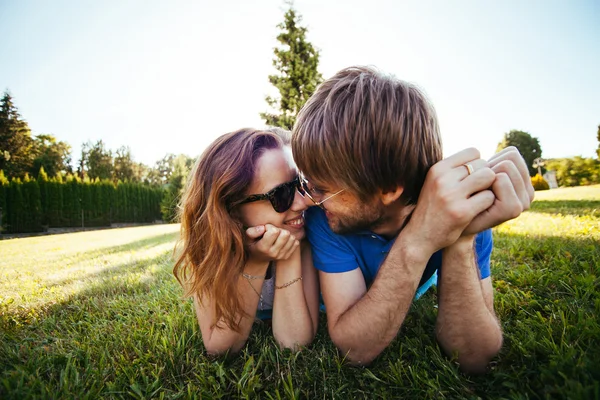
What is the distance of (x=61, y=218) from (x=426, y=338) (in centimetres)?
3176

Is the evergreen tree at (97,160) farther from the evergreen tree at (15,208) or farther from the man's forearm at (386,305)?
the man's forearm at (386,305)

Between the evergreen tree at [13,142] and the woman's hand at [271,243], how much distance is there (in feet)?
144

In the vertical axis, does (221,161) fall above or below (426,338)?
A: above

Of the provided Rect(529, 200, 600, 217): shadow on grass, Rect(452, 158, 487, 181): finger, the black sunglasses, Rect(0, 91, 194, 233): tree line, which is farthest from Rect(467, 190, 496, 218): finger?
Rect(0, 91, 194, 233): tree line

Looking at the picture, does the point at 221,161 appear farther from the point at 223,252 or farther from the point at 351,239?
the point at 351,239

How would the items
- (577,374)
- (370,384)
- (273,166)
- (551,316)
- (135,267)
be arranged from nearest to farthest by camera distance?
(577,374)
(370,384)
(551,316)
(273,166)
(135,267)

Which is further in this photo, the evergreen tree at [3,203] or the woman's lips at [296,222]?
the evergreen tree at [3,203]

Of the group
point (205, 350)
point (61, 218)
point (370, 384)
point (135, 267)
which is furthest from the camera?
point (61, 218)

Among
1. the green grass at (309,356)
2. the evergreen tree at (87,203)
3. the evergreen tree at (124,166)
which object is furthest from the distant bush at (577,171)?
the evergreen tree at (124,166)

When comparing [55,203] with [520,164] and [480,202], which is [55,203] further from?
[520,164]

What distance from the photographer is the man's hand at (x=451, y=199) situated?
1.27 metres

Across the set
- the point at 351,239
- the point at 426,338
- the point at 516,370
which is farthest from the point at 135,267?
the point at 516,370

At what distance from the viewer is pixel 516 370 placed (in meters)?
1.27

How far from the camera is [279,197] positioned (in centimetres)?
196
